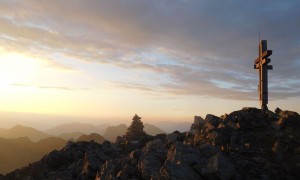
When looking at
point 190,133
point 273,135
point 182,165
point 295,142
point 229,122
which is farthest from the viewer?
point 190,133

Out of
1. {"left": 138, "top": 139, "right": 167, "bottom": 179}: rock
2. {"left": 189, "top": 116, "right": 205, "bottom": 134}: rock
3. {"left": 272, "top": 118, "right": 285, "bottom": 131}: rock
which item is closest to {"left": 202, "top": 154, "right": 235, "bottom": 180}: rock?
{"left": 138, "top": 139, "right": 167, "bottom": 179}: rock

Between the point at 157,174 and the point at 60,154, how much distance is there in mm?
15056

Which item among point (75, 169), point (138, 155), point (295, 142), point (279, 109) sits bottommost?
point (75, 169)

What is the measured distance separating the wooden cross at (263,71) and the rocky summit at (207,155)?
1521 millimetres

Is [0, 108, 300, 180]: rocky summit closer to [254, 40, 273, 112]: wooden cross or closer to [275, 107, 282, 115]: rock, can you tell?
[275, 107, 282, 115]: rock

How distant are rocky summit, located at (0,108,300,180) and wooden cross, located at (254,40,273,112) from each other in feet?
4.99

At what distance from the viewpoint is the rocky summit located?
20.3m

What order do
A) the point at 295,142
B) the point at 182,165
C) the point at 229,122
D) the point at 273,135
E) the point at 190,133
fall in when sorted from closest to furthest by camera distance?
the point at 182,165 < the point at 295,142 < the point at 273,135 < the point at 229,122 < the point at 190,133

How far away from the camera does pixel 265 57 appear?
33.0m

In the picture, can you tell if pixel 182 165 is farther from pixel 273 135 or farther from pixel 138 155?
pixel 273 135

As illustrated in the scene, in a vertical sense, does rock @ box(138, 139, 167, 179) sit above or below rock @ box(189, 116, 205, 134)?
below

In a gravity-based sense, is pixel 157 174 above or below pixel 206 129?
below

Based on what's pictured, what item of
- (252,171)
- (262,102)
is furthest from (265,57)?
(252,171)

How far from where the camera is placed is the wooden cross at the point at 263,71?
32866 mm
